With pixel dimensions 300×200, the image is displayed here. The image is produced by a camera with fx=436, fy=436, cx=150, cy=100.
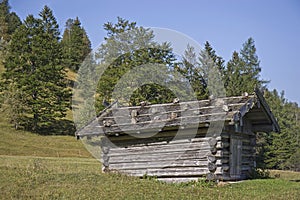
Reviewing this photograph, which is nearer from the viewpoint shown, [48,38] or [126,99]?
[126,99]

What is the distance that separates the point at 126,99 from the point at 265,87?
85.9ft

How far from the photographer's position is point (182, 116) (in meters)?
19.9

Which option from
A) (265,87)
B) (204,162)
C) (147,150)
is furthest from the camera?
(265,87)

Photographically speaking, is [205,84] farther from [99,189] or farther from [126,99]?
[99,189]

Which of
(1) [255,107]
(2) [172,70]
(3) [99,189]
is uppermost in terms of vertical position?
(2) [172,70]

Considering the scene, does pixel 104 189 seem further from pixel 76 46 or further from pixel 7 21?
pixel 7 21

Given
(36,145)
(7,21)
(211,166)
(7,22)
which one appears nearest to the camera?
(211,166)

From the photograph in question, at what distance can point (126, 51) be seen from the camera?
168ft

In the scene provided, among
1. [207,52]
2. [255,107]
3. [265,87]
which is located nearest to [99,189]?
[255,107]

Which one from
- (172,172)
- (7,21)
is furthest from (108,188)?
(7,21)

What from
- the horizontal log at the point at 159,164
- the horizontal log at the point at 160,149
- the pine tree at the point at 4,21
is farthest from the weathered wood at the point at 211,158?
the pine tree at the point at 4,21

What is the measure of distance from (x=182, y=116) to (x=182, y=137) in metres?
0.98

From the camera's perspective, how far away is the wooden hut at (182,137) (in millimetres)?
19234

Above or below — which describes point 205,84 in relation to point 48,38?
below
